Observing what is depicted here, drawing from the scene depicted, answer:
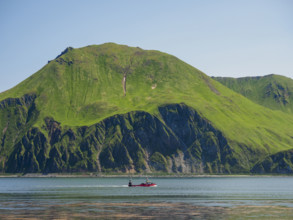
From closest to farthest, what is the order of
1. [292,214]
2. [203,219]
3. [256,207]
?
[203,219], [292,214], [256,207]

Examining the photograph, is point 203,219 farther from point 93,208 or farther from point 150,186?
point 150,186

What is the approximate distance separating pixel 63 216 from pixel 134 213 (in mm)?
13338

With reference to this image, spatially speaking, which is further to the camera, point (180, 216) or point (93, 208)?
point (93, 208)

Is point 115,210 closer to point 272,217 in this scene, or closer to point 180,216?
point 180,216

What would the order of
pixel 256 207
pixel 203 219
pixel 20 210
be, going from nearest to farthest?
1. pixel 203 219
2. pixel 20 210
3. pixel 256 207

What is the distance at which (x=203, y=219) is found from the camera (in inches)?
3007

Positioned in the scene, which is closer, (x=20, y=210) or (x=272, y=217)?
(x=272, y=217)

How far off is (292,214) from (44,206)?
51472 millimetres

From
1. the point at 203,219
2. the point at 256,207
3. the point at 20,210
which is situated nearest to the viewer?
the point at 203,219

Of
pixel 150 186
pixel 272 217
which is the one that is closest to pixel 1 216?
pixel 272 217

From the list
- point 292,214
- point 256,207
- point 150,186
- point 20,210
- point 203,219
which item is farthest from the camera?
point 150,186

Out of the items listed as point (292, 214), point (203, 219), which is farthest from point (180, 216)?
point (292, 214)

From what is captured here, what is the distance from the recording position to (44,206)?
9919 centimetres

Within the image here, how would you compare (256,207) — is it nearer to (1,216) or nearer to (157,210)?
(157,210)
